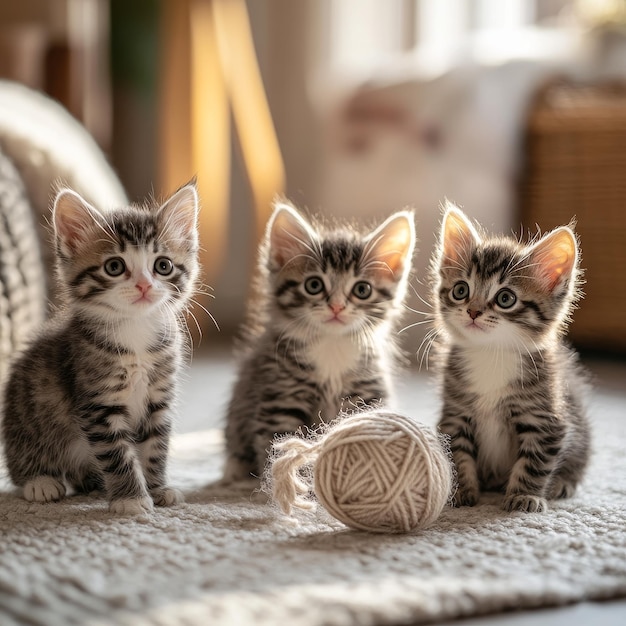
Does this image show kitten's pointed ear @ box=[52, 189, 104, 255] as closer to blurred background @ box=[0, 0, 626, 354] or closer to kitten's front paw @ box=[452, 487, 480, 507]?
kitten's front paw @ box=[452, 487, 480, 507]

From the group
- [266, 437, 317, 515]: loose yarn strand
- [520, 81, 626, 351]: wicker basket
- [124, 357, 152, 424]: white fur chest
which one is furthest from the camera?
[520, 81, 626, 351]: wicker basket

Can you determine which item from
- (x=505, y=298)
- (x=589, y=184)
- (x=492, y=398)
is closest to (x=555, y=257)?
(x=505, y=298)

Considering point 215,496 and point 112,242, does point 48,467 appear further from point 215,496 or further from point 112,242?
point 112,242

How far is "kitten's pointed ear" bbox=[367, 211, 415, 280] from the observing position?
6.50ft

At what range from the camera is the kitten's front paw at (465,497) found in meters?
1.81

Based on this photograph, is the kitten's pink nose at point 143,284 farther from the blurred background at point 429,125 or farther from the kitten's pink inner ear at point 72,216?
the blurred background at point 429,125

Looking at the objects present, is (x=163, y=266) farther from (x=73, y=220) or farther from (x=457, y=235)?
(x=457, y=235)

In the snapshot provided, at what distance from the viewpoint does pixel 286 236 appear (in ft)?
6.62

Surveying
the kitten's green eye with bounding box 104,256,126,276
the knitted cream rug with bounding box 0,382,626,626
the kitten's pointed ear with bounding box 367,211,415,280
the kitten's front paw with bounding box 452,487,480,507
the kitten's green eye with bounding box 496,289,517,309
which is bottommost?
the knitted cream rug with bounding box 0,382,626,626

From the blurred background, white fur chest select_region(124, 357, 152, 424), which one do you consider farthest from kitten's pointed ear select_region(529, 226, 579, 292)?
the blurred background

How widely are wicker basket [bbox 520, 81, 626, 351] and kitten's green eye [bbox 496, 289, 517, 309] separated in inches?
71.1

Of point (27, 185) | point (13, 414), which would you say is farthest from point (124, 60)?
point (13, 414)

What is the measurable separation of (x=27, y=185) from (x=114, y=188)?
44cm

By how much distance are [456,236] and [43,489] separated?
37.2 inches
